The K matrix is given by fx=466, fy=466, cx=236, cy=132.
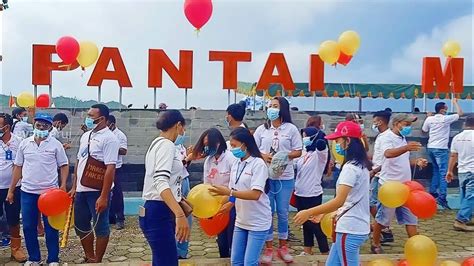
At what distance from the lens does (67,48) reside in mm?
7520

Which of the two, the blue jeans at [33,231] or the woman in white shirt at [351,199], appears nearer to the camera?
the woman in white shirt at [351,199]

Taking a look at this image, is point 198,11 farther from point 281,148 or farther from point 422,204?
point 422,204

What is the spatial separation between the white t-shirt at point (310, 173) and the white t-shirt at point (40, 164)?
2331 mm

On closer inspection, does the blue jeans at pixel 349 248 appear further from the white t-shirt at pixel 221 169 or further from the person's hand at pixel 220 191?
the white t-shirt at pixel 221 169

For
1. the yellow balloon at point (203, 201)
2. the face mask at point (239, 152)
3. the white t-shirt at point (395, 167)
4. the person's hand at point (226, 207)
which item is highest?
the face mask at point (239, 152)

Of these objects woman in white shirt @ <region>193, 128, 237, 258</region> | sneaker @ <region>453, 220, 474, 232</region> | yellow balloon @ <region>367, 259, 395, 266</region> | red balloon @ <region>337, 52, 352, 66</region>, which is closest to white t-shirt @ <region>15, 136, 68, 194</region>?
woman in white shirt @ <region>193, 128, 237, 258</region>

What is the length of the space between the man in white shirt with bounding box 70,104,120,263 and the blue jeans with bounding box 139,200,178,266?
115 centimetres

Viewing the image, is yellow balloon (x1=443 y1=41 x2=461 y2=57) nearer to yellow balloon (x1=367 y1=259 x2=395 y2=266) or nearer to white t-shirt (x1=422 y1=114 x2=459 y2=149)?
white t-shirt (x1=422 y1=114 x2=459 y2=149)

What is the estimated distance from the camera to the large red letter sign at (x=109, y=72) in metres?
8.61

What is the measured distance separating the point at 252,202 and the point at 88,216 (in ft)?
5.51

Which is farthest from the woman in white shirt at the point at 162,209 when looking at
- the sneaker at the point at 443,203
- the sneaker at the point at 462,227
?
the sneaker at the point at 443,203

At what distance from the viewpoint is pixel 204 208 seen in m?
3.64

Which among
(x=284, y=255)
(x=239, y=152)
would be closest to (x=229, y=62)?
(x=284, y=255)

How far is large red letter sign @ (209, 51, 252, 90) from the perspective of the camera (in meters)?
9.09
